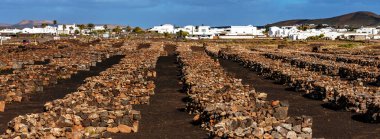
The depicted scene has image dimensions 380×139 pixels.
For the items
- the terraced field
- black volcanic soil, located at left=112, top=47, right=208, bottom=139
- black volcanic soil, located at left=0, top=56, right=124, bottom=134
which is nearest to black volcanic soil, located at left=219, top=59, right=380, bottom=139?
the terraced field

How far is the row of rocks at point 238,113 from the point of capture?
14.7 m

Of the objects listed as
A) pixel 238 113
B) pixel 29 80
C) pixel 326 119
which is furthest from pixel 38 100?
pixel 326 119

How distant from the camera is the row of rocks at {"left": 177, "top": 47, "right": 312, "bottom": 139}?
48.2 feet

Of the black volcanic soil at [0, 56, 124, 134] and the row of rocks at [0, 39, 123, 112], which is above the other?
the row of rocks at [0, 39, 123, 112]

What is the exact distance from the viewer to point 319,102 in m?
27.8

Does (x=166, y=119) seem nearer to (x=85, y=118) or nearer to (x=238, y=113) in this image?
(x=85, y=118)

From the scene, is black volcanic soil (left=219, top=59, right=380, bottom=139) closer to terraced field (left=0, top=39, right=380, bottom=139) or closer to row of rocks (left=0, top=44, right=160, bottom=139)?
terraced field (left=0, top=39, right=380, bottom=139)

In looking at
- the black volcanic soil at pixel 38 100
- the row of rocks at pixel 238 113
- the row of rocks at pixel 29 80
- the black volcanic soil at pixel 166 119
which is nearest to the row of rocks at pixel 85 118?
the black volcanic soil at pixel 166 119

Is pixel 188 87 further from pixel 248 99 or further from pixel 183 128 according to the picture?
pixel 183 128

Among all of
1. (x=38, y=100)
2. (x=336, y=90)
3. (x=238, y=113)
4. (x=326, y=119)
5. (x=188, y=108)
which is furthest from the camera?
(x=38, y=100)

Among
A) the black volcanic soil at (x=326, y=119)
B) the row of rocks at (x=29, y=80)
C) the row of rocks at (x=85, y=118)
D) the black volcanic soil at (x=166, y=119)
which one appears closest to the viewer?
the row of rocks at (x=85, y=118)

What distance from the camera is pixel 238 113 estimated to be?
1767cm

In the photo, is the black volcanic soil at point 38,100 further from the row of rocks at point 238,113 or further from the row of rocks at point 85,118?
the row of rocks at point 238,113

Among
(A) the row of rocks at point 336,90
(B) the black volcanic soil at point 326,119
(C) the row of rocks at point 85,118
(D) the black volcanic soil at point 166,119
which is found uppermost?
(C) the row of rocks at point 85,118
